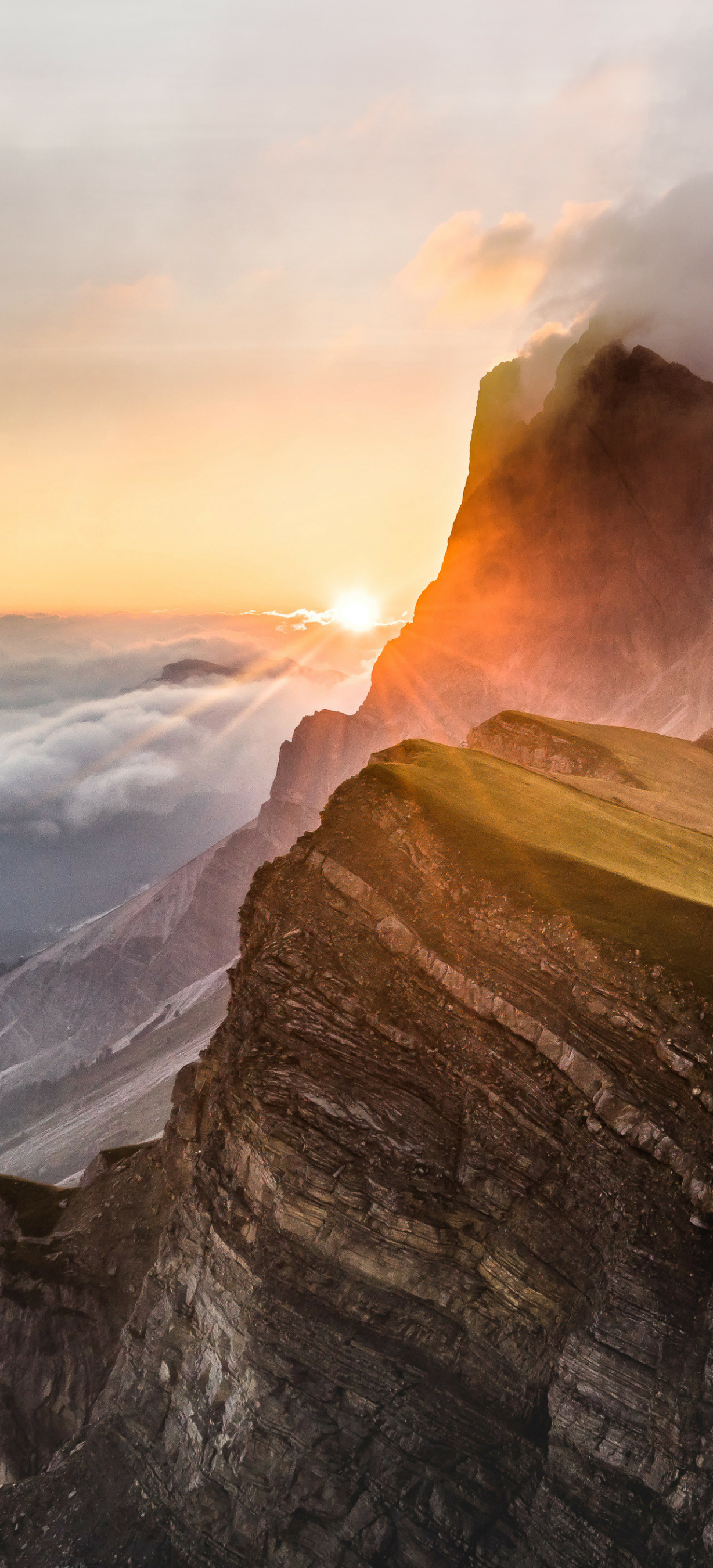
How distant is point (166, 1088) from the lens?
130 meters

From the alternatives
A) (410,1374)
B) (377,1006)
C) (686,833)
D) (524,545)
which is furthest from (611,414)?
(410,1374)

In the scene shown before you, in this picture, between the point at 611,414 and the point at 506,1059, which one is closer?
the point at 506,1059

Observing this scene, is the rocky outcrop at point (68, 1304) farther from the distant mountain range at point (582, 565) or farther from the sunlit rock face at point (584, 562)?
the sunlit rock face at point (584, 562)

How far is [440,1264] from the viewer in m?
25.0

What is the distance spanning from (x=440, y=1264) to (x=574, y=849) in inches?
597

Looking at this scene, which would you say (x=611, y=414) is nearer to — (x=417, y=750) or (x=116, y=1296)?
(x=417, y=750)

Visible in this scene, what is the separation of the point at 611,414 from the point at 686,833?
324 ft

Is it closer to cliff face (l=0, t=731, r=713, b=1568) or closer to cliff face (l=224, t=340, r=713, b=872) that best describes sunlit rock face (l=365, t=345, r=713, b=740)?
cliff face (l=224, t=340, r=713, b=872)

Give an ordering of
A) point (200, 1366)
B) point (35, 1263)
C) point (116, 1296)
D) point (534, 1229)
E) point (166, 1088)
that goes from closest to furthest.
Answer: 1. point (534, 1229)
2. point (200, 1366)
3. point (116, 1296)
4. point (35, 1263)
5. point (166, 1088)

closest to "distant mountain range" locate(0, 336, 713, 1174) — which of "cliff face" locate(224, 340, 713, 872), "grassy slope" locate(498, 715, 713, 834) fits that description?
"cliff face" locate(224, 340, 713, 872)

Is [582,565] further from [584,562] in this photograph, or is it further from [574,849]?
[574,849]

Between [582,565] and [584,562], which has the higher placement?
[584,562]

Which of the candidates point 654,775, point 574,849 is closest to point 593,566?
point 654,775

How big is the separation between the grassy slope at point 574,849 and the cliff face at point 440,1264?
0.61 feet
